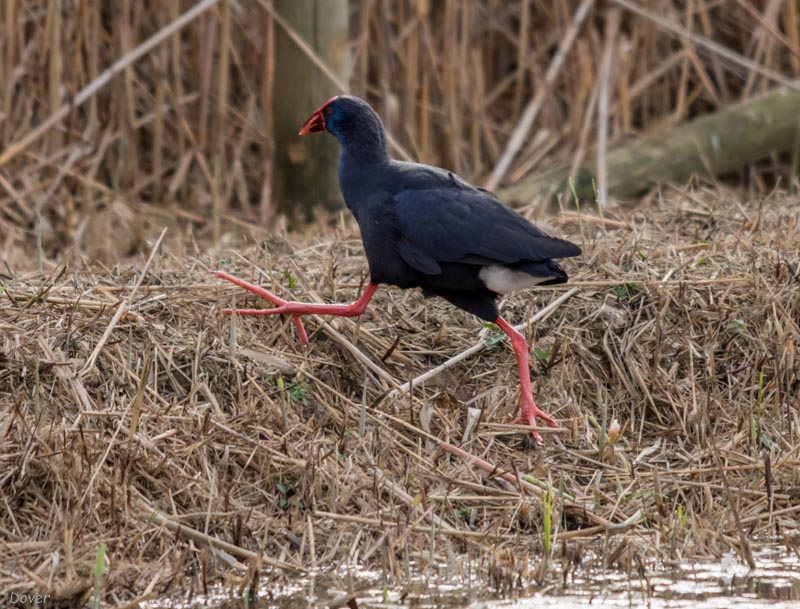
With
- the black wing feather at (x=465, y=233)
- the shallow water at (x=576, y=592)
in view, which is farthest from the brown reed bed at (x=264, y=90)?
the shallow water at (x=576, y=592)

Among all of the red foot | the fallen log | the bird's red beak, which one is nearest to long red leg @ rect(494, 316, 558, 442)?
the red foot

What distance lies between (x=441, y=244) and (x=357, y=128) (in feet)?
1.83

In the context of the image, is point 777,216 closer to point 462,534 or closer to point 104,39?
point 462,534

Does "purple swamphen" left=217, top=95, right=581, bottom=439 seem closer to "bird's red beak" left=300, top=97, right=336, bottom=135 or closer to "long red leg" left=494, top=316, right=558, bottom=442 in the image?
"long red leg" left=494, top=316, right=558, bottom=442

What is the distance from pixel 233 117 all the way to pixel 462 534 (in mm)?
4265

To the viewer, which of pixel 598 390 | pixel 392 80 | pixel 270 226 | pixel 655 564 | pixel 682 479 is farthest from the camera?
pixel 392 80

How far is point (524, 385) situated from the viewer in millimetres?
3615

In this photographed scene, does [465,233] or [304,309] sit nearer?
[465,233]

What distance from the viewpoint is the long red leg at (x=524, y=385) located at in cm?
360

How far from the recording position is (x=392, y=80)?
6609 mm

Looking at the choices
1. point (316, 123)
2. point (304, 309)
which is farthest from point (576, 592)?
point (316, 123)

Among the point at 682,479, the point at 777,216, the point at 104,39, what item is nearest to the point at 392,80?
the point at 104,39

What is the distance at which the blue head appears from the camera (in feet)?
12.6

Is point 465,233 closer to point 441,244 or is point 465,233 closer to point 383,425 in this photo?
point 441,244
